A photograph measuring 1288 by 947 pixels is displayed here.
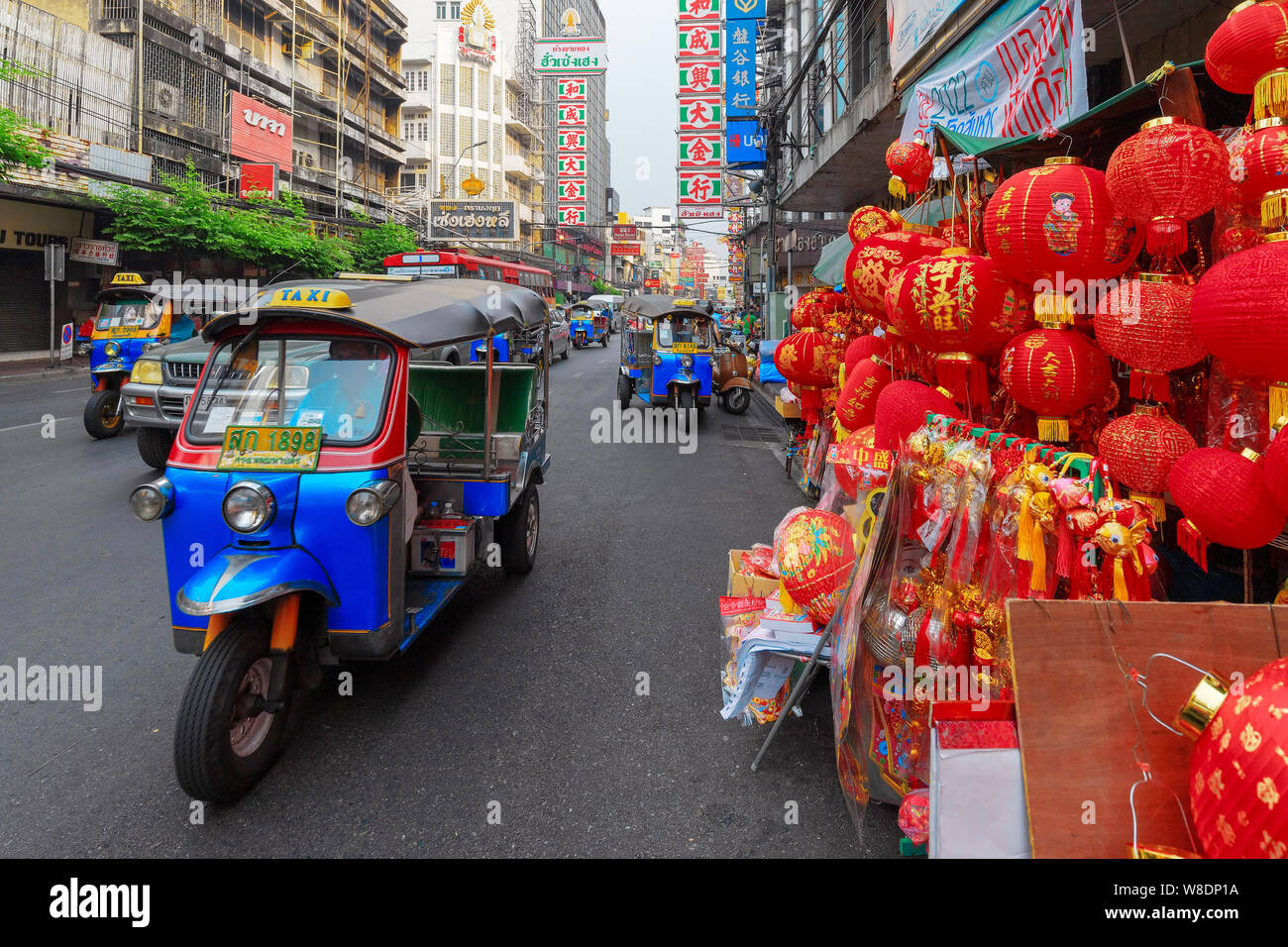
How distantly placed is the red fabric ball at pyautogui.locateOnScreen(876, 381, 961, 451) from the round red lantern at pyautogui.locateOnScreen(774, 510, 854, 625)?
26.1 inches

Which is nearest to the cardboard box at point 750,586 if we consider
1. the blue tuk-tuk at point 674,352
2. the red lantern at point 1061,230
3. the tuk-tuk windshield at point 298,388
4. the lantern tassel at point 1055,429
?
the lantern tassel at point 1055,429

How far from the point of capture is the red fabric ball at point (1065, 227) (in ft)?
9.93

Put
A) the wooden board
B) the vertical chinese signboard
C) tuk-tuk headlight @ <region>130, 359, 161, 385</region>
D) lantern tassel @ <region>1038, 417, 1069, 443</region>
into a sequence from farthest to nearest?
the vertical chinese signboard < tuk-tuk headlight @ <region>130, 359, 161, 385</region> < lantern tassel @ <region>1038, 417, 1069, 443</region> < the wooden board

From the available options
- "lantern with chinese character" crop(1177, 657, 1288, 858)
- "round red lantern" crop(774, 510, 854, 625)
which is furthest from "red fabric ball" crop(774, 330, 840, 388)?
"lantern with chinese character" crop(1177, 657, 1288, 858)

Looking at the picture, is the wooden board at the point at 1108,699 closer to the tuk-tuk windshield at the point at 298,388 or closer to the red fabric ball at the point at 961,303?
the red fabric ball at the point at 961,303

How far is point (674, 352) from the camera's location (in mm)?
14633

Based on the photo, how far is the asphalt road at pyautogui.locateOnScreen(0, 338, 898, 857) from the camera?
2.93m

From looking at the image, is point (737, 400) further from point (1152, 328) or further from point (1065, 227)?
point (1152, 328)

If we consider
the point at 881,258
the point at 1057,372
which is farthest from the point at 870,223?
the point at 1057,372

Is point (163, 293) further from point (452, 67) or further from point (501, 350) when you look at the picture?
point (452, 67)

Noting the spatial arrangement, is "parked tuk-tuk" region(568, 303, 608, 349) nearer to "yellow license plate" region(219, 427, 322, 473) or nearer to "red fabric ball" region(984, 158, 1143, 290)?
"yellow license plate" region(219, 427, 322, 473)

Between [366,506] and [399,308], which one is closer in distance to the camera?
[366,506]

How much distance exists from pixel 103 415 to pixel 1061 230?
1219 centimetres
